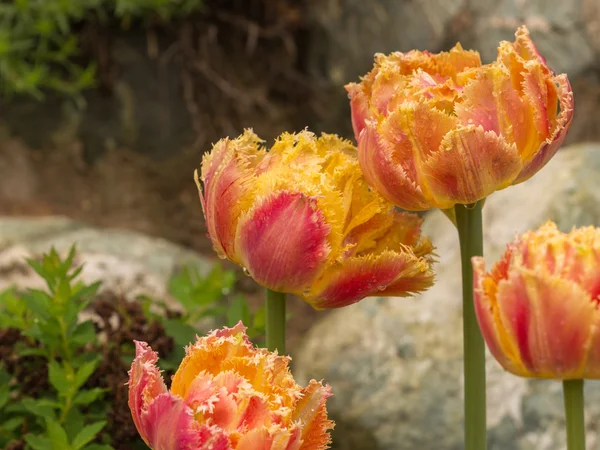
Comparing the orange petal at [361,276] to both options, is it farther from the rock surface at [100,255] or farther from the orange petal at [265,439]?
the rock surface at [100,255]

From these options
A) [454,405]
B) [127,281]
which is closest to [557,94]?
[454,405]

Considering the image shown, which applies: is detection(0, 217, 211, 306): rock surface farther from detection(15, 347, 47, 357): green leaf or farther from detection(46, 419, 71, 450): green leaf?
detection(46, 419, 71, 450): green leaf

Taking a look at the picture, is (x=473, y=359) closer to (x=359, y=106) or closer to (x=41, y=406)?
(x=359, y=106)

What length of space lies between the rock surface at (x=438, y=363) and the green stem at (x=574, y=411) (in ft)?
3.17

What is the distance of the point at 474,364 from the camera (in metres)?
0.71

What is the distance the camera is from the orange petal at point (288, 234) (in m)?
0.67

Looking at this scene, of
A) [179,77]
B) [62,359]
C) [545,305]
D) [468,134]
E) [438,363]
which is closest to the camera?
[545,305]

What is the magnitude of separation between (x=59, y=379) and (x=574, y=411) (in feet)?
1.77

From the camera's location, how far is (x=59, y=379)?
3.04 ft

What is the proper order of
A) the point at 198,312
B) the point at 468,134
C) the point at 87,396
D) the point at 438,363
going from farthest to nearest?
the point at 438,363, the point at 198,312, the point at 87,396, the point at 468,134

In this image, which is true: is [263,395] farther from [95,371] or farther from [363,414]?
[363,414]

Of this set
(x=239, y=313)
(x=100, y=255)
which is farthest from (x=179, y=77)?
(x=239, y=313)

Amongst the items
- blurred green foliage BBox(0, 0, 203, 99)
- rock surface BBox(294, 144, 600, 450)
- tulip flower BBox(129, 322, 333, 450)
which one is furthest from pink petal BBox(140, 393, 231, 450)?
blurred green foliage BBox(0, 0, 203, 99)

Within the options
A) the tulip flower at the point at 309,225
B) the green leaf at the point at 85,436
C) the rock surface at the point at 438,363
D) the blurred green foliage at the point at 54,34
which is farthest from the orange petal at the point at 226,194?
the blurred green foliage at the point at 54,34
